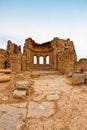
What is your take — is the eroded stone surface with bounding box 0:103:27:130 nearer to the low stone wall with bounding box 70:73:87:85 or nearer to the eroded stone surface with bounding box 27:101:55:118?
the eroded stone surface with bounding box 27:101:55:118

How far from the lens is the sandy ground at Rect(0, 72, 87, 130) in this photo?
3.27 meters

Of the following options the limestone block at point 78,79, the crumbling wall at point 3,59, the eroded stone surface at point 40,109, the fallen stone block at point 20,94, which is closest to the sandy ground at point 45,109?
the eroded stone surface at point 40,109

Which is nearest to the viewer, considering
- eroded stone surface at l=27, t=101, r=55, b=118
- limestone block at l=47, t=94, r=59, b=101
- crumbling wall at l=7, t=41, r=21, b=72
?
eroded stone surface at l=27, t=101, r=55, b=118

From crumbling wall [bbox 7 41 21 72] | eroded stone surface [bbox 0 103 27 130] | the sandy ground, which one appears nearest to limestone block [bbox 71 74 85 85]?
the sandy ground

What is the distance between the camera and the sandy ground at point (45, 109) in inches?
129

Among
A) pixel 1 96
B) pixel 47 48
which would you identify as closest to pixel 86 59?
pixel 47 48

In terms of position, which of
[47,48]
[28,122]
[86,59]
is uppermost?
[47,48]

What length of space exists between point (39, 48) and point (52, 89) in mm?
18703

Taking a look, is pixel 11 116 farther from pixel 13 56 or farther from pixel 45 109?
pixel 13 56

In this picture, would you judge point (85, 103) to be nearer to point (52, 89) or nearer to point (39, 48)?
point (52, 89)

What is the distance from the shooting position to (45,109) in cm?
399

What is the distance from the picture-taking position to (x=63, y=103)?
430 centimetres

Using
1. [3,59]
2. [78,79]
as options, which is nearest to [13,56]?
[3,59]

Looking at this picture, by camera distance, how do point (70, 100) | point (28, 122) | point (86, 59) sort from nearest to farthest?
1. point (28, 122)
2. point (70, 100)
3. point (86, 59)
